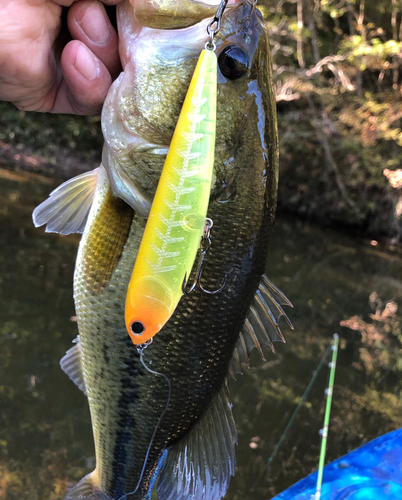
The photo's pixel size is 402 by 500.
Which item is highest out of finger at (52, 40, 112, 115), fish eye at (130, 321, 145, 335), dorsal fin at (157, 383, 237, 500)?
finger at (52, 40, 112, 115)

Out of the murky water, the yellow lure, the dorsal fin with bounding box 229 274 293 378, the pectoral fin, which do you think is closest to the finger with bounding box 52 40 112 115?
the yellow lure

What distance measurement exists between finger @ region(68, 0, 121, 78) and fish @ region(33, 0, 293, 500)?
0.07 meters

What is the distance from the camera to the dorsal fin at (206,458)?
4.49 feet

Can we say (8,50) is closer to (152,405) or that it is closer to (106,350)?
(106,350)

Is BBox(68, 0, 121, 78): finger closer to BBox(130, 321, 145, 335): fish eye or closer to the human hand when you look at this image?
the human hand

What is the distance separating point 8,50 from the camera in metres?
1.30

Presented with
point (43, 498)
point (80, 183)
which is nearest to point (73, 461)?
point (43, 498)

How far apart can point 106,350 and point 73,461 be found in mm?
2040

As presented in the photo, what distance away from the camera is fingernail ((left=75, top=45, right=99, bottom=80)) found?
4.14 feet

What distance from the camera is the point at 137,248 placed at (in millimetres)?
1221

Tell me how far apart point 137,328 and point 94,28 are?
0.90m

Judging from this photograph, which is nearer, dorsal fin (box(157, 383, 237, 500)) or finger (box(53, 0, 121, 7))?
finger (box(53, 0, 121, 7))

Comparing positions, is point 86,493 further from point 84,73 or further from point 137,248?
point 84,73

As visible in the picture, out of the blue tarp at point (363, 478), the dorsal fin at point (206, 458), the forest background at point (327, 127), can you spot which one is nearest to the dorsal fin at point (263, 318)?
the dorsal fin at point (206, 458)
